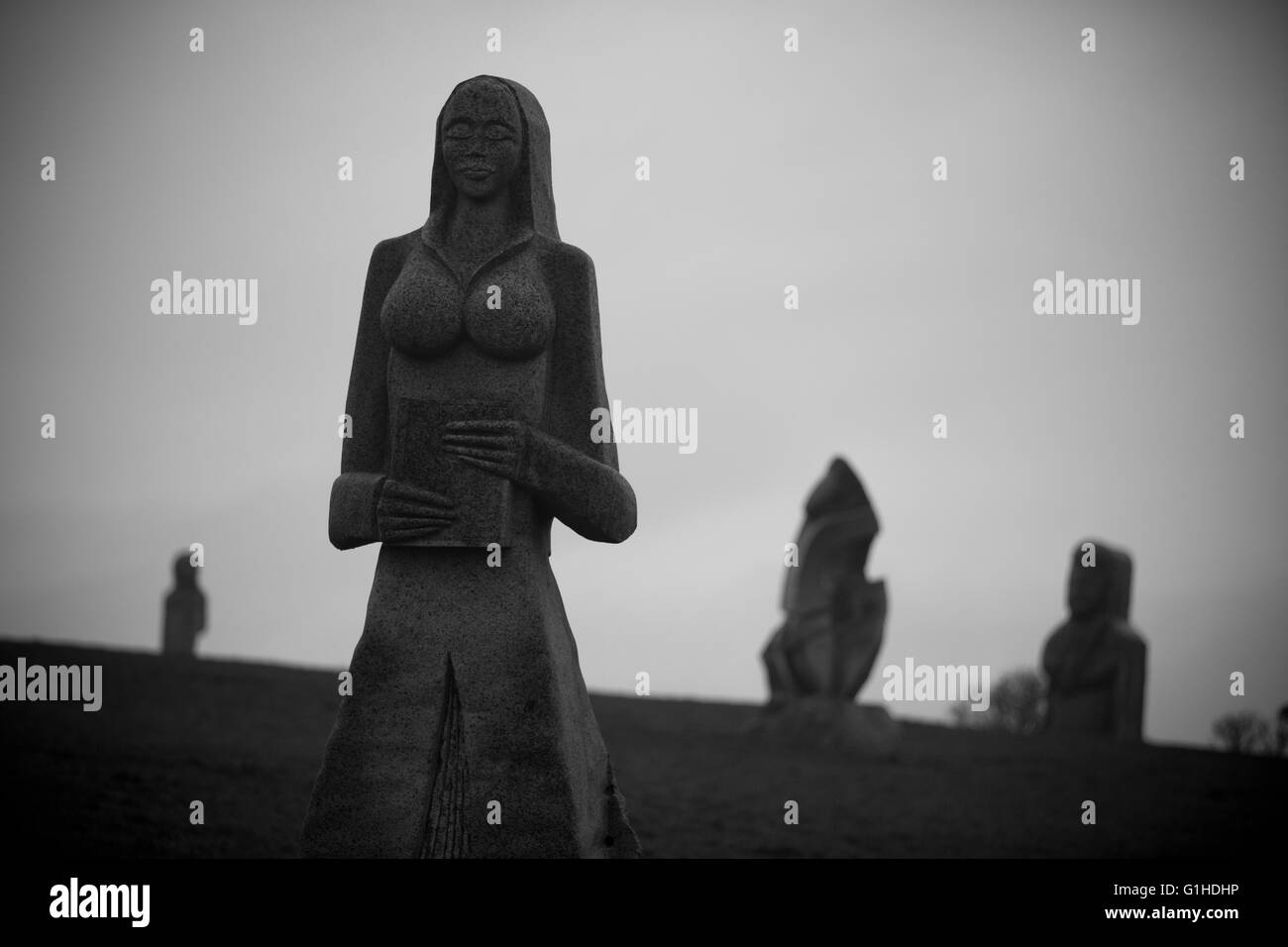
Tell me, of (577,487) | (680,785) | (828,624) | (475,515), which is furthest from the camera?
(828,624)

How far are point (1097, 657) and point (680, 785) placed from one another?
9215mm

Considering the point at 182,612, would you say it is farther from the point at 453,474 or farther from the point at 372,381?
the point at 453,474

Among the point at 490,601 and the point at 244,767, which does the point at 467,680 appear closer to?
the point at 490,601

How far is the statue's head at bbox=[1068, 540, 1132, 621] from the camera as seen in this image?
22.3m

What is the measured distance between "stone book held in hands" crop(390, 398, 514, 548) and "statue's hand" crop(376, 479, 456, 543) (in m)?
0.03

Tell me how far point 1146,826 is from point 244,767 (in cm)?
815

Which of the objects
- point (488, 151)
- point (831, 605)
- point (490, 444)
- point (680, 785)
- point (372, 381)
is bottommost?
point (680, 785)

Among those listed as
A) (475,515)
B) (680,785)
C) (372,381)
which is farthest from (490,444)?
(680,785)

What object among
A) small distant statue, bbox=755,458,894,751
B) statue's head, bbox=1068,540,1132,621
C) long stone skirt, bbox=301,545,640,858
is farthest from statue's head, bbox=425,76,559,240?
statue's head, bbox=1068,540,1132,621

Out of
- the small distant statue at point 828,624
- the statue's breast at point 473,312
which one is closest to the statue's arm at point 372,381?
the statue's breast at point 473,312

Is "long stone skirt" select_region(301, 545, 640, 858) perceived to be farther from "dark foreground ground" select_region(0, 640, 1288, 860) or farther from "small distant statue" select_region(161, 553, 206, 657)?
"small distant statue" select_region(161, 553, 206, 657)

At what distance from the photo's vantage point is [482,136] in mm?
7188

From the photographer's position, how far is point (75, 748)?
1312cm
